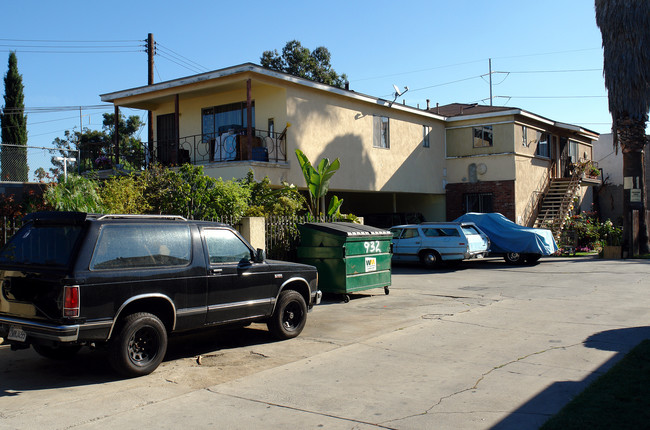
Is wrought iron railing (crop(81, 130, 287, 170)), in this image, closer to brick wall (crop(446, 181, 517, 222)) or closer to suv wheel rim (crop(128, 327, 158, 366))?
suv wheel rim (crop(128, 327, 158, 366))

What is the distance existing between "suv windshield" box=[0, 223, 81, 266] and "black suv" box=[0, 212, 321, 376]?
14mm

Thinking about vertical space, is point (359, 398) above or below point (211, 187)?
below

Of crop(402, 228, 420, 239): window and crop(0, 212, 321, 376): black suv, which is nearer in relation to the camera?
crop(0, 212, 321, 376): black suv

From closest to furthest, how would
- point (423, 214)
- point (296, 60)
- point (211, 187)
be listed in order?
point (211, 187)
point (423, 214)
point (296, 60)

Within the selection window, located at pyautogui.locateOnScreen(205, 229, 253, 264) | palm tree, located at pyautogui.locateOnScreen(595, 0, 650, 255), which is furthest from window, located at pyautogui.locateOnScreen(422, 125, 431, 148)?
window, located at pyautogui.locateOnScreen(205, 229, 253, 264)

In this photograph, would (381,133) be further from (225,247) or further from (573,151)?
(225,247)

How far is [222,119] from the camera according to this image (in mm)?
21734

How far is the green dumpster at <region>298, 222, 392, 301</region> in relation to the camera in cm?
1213

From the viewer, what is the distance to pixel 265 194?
15.1 metres

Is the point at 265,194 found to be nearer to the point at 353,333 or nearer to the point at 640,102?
the point at 353,333

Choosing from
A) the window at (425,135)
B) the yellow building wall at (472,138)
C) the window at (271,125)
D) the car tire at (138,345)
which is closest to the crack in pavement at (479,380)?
the car tire at (138,345)

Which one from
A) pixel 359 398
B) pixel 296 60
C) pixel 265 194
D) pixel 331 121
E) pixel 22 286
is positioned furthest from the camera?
pixel 296 60

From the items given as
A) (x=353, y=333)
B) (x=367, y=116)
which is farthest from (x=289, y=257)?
(x=367, y=116)

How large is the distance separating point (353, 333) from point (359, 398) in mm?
3318
